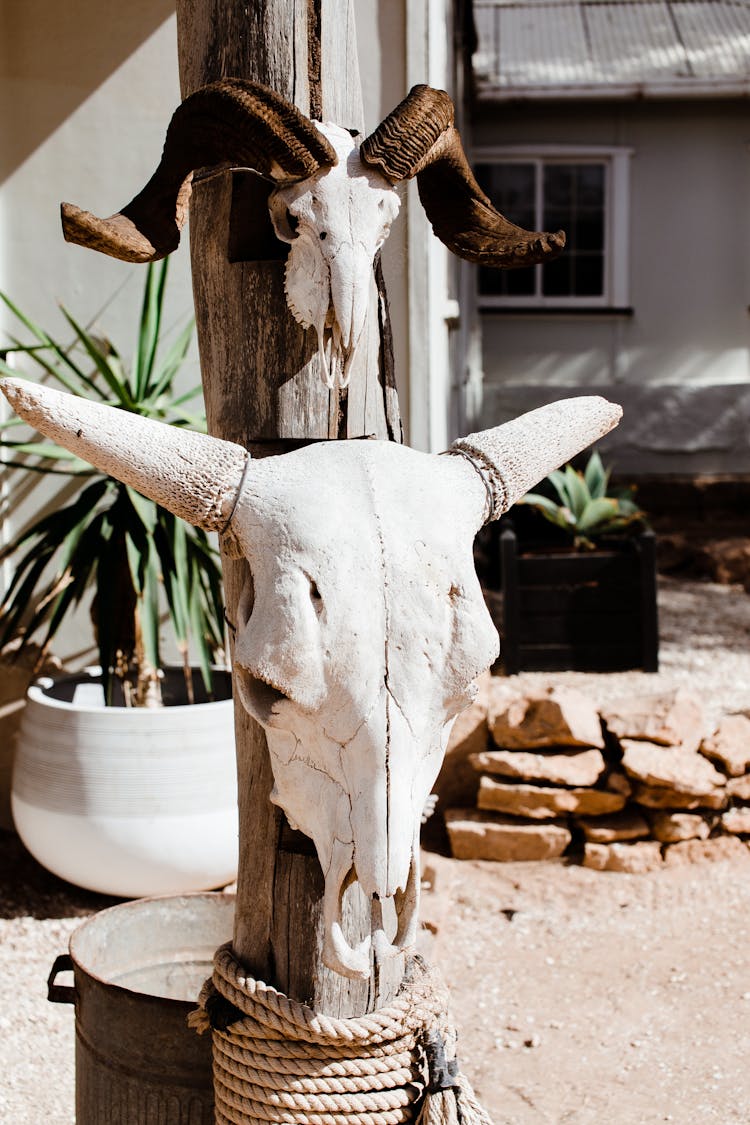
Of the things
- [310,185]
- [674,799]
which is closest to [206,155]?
[310,185]

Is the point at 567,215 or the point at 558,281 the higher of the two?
the point at 567,215

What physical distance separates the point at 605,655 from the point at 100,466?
5.07 m

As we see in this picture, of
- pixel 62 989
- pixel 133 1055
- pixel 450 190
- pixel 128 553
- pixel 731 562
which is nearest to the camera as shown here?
pixel 450 190

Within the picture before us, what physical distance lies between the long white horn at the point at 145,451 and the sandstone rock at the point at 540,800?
3374 millimetres

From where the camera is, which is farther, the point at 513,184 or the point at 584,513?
the point at 513,184

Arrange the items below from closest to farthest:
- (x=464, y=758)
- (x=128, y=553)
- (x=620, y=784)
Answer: (x=128, y=553) < (x=620, y=784) < (x=464, y=758)

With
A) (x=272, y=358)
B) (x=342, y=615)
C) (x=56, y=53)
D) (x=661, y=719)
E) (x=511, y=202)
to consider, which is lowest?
(x=661, y=719)

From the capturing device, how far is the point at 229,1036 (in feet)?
6.80

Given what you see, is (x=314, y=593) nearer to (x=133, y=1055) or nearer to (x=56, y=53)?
(x=133, y=1055)

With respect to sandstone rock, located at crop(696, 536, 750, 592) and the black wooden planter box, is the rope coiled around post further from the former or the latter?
sandstone rock, located at crop(696, 536, 750, 592)

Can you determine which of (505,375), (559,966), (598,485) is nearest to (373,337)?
(559,966)

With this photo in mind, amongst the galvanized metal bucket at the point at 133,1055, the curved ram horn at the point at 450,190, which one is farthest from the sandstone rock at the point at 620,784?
the curved ram horn at the point at 450,190

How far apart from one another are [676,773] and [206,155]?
12.0ft

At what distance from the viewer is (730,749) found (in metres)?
4.93
